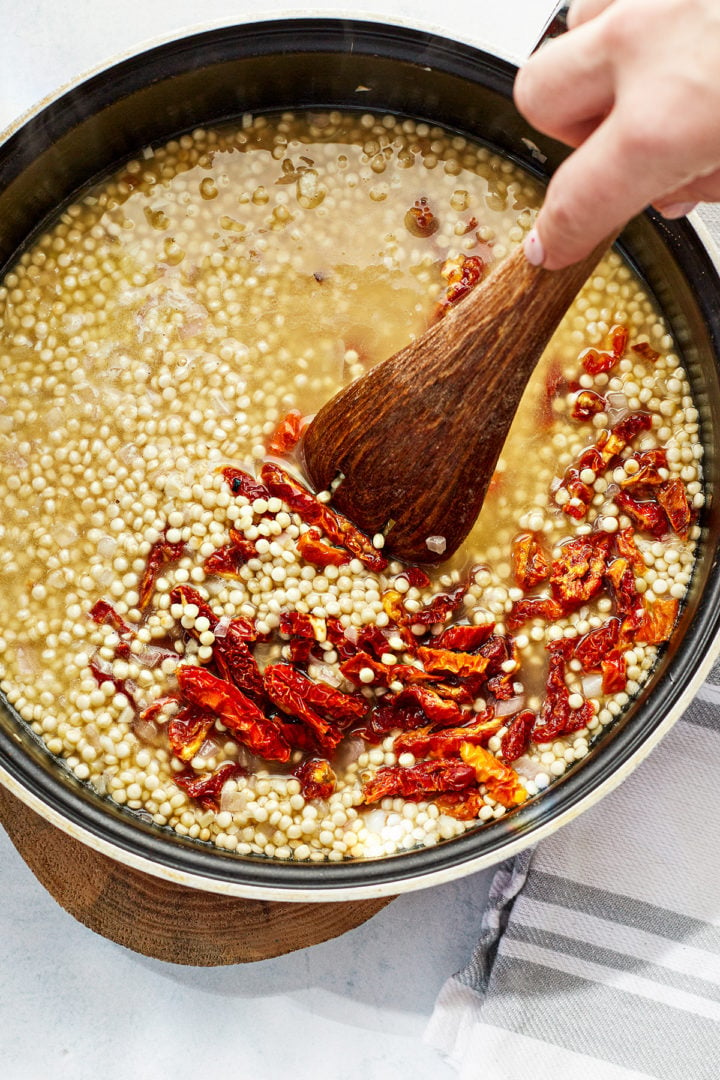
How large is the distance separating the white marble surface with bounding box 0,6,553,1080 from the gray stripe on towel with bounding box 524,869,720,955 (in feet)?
0.48

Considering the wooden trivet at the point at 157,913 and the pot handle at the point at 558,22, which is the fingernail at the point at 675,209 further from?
the wooden trivet at the point at 157,913

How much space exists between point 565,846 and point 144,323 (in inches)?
50.5

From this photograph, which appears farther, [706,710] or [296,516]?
[706,710]

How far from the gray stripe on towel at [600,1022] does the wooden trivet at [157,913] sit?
36 centimetres

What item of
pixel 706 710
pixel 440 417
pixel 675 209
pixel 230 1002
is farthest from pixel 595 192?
pixel 230 1002

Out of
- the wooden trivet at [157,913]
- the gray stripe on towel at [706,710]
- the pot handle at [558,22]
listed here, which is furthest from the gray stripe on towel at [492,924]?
the pot handle at [558,22]

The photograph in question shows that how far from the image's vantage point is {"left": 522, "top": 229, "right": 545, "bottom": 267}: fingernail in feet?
3.83

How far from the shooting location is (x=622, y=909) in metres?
1.93

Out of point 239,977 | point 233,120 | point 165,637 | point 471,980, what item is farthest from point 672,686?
point 233,120

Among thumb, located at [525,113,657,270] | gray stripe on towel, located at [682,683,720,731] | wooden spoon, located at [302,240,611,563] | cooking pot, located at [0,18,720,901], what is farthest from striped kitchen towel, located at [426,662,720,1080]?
thumb, located at [525,113,657,270]

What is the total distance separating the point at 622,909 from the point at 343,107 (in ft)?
5.41

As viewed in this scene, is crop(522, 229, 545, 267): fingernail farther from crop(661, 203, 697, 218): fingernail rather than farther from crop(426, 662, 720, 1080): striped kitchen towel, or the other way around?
crop(426, 662, 720, 1080): striped kitchen towel

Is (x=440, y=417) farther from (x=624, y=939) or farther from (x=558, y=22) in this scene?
(x=624, y=939)

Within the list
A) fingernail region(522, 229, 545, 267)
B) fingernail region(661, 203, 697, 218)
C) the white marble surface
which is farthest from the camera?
the white marble surface
